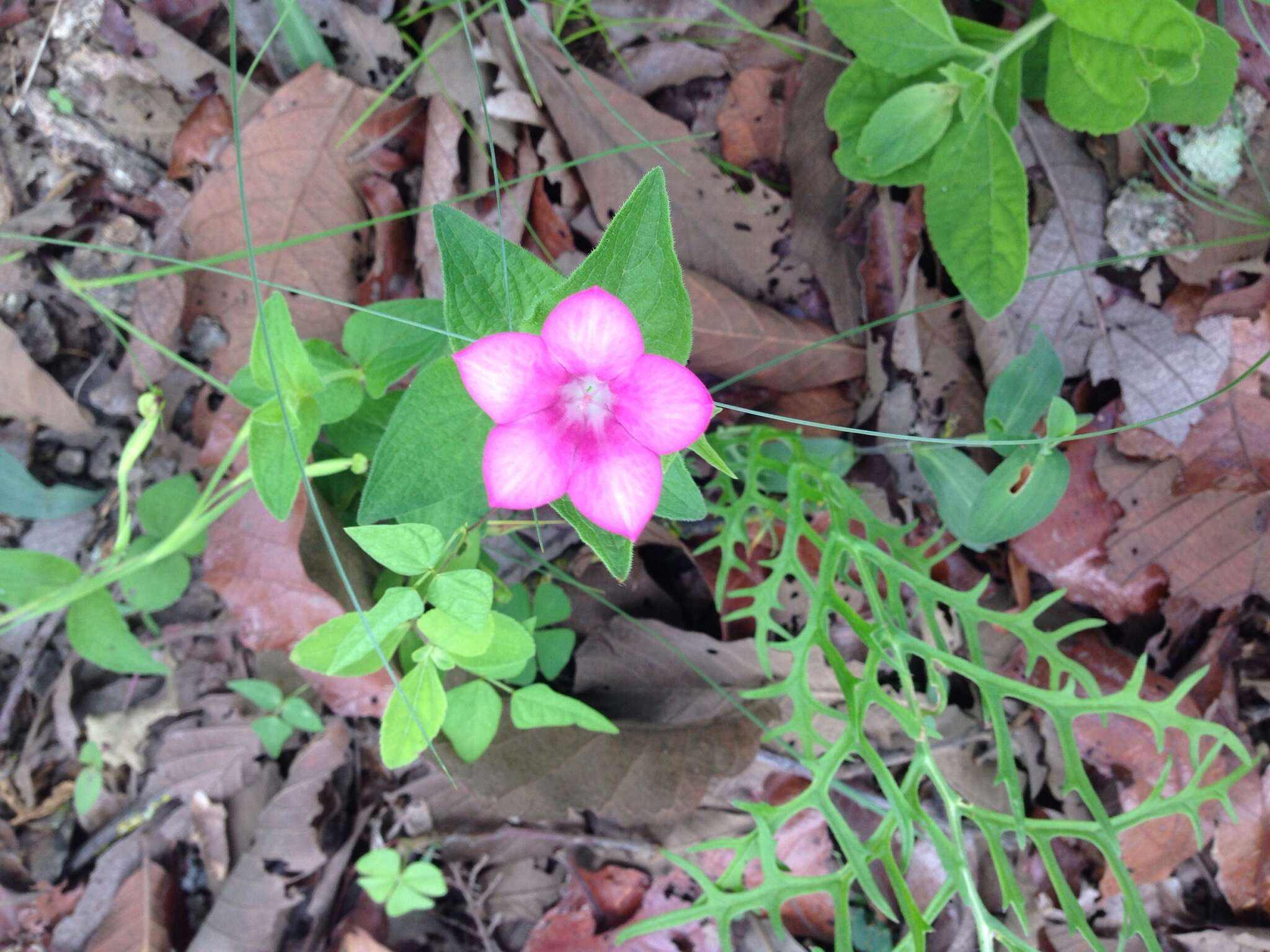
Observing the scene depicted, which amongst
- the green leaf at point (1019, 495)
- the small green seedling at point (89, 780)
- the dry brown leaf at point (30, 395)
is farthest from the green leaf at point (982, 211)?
the small green seedling at point (89, 780)

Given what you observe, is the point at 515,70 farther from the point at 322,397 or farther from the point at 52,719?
the point at 52,719

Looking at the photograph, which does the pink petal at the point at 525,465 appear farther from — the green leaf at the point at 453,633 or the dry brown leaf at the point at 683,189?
the dry brown leaf at the point at 683,189

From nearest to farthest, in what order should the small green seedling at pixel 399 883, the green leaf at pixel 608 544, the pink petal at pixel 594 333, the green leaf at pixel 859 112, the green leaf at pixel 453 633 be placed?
the pink petal at pixel 594 333
the green leaf at pixel 608 544
the green leaf at pixel 453 633
the green leaf at pixel 859 112
the small green seedling at pixel 399 883

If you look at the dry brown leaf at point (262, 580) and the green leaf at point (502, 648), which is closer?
the green leaf at point (502, 648)

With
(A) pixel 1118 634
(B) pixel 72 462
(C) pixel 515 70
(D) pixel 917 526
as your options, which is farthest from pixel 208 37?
(A) pixel 1118 634

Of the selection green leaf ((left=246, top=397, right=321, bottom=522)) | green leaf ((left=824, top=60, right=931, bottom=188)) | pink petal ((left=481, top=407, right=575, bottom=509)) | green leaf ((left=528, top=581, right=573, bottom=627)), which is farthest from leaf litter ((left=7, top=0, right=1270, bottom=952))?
pink petal ((left=481, top=407, right=575, bottom=509))

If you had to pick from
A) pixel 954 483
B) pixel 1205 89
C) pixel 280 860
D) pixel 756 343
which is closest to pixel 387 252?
pixel 756 343

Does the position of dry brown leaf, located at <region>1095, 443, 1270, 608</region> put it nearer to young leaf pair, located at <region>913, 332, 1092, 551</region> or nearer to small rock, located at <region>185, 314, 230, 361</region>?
young leaf pair, located at <region>913, 332, 1092, 551</region>
